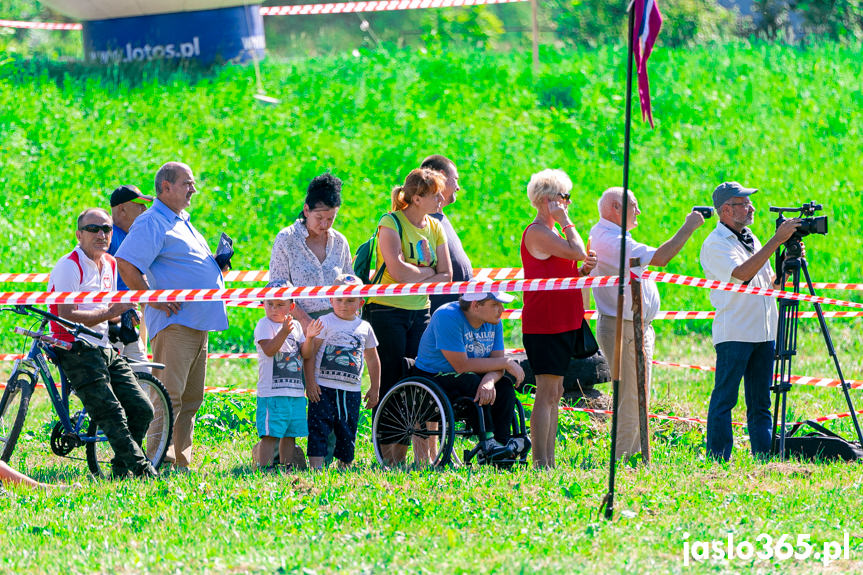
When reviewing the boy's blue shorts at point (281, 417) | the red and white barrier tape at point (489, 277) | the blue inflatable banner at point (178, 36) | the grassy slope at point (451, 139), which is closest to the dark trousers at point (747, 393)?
the red and white barrier tape at point (489, 277)

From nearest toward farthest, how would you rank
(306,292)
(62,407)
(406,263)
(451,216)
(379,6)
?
1. (62,407)
2. (306,292)
3. (406,263)
4. (451,216)
5. (379,6)

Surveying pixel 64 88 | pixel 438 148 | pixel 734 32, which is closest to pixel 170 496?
pixel 438 148

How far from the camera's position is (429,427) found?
25.4 ft

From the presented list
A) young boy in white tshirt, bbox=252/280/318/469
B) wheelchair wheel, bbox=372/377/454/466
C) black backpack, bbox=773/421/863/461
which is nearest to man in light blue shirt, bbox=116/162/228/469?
young boy in white tshirt, bbox=252/280/318/469

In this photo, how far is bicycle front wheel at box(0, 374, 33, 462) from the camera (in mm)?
7133

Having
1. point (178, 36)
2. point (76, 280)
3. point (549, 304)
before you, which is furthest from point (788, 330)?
point (178, 36)

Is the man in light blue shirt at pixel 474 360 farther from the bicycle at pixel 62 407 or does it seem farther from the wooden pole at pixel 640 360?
the bicycle at pixel 62 407

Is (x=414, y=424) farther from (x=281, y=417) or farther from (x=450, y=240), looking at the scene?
(x=450, y=240)

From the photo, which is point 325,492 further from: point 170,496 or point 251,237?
point 251,237

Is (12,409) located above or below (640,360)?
below

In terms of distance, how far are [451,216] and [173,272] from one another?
9129mm

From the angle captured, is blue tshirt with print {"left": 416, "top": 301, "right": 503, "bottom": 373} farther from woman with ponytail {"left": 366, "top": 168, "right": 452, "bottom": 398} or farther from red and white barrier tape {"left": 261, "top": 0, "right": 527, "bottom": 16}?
red and white barrier tape {"left": 261, "top": 0, "right": 527, "bottom": 16}

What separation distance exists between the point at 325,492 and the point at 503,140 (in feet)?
40.1

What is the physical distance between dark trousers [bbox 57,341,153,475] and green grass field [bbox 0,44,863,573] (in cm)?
41
